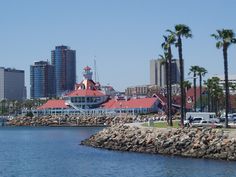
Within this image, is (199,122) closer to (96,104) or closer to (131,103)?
(131,103)

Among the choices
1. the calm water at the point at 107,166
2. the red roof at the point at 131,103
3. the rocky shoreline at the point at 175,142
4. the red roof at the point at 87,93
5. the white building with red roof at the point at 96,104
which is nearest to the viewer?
the calm water at the point at 107,166

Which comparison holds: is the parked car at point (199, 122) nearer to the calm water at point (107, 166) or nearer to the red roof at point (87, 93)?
the calm water at point (107, 166)

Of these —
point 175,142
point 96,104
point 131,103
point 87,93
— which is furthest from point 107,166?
point 87,93

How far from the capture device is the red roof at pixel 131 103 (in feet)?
580

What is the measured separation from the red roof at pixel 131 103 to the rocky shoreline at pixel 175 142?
309ft

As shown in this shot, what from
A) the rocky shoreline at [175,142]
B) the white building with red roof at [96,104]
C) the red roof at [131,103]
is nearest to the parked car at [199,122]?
the rocky shoreline at [175,142]

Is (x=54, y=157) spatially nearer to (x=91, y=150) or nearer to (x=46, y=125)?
(x=91, y=150)

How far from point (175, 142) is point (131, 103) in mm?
118151

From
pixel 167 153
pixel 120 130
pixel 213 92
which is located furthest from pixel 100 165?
pixel 213 92

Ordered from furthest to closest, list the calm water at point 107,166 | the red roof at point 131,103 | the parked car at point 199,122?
the red roof at point 131,103, the parked car at point 199,122, the calm water at point 107,166

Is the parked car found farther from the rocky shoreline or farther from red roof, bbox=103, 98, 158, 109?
red roof, bbox=103, 98, 158, 109

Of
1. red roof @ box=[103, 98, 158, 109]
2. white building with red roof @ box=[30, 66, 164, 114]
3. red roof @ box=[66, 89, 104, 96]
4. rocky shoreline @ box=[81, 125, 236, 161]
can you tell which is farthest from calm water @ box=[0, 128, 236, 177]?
red roof @ box=[66, 89, 104, 96]

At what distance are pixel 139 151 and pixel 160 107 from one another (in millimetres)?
109107

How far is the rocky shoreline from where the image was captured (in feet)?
191
